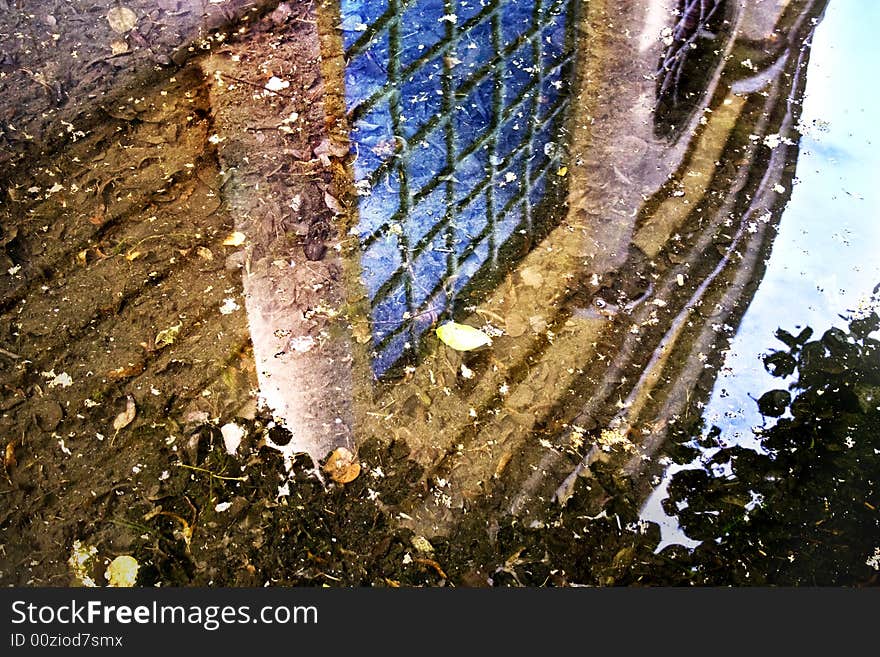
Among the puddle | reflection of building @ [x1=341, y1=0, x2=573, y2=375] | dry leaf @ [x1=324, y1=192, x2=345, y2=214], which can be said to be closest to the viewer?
the puddle

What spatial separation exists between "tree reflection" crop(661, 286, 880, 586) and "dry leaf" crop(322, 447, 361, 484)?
0.84 meters

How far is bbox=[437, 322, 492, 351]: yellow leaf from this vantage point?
239cm

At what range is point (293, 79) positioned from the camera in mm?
3213

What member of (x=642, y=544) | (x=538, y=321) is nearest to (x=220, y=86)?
(x=538, y=321)

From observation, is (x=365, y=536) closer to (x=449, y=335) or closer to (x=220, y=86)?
(x=449, y=335)

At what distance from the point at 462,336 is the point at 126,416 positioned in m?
1.00

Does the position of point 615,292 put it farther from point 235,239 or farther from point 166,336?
point 166,336

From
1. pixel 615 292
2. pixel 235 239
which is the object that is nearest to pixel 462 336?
pixel 615 292

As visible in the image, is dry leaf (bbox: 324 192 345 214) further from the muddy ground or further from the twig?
the twig

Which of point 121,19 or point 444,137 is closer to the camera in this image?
point 444,137

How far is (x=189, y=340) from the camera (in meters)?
2.39

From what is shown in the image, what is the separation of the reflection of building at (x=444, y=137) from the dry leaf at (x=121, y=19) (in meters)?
0.93

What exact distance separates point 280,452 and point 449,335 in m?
0.62

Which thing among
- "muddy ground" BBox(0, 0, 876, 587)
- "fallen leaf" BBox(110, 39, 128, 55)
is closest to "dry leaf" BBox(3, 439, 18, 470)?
"muddy ground" BBox(0, 0, 876, 587)
